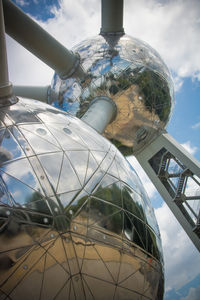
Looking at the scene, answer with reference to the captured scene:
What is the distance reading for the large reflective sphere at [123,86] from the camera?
6.66 metres

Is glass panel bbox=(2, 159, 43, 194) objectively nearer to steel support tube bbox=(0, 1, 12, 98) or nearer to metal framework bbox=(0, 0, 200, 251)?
steel support tube bbox=(0, 1, 12, 98)

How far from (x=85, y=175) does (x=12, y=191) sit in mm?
653

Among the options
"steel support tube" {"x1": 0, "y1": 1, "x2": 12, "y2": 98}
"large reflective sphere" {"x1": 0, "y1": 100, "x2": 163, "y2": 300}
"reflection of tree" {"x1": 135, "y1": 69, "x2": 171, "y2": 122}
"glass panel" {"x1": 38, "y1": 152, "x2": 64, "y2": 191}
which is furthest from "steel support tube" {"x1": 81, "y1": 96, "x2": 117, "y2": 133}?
"glass panel" {"x1": 38, "y1": 152, "x2": 64, "y2": 191}

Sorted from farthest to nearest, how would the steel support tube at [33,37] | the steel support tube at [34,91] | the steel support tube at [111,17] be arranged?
the steel support tube at [34,91] < the steel support tube at [111,17] < the steel support tube at [33,37]

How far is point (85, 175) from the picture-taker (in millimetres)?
2623

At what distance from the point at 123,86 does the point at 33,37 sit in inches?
88.7

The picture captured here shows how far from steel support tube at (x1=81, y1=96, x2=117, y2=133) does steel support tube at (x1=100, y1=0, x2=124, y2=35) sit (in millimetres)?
1827

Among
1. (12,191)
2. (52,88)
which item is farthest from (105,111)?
(12,191)

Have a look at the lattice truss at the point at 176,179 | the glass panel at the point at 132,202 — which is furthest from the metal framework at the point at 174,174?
the glass panel at the point at 132,202

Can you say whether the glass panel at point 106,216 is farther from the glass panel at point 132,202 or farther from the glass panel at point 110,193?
the glass panel at point 132,202

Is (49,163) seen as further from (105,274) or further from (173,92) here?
(173,92)

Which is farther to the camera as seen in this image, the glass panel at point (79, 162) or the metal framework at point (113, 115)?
the metal framework at point (113, 115)

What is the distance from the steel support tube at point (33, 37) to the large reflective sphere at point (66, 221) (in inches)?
112

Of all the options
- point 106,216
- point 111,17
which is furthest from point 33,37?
point 106,216
